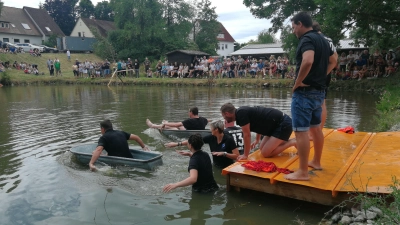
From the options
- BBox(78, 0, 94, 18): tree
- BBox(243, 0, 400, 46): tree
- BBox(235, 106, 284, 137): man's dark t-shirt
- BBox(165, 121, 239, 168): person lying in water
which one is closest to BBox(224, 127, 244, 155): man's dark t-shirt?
BBox(165, 121, 239, 168): person lying in water

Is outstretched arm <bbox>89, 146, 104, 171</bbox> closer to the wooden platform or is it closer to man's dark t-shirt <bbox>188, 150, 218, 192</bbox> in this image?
man's dark t-shirt <bbox>188, 150, 218, 192</bbox>

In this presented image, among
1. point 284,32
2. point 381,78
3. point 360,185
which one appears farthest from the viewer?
point 284,32

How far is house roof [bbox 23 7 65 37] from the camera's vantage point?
62603 millimetres

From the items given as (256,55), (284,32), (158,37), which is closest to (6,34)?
(158,37)

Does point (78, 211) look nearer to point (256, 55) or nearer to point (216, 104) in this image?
point (216, 104)

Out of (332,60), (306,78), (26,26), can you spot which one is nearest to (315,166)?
(306,78)

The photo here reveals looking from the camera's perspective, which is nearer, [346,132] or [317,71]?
[317,71]

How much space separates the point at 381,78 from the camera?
68.1 feet

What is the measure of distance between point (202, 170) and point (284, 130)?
66.8 inches

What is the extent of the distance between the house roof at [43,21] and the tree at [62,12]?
1051 centimetres

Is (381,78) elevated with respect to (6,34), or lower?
lower

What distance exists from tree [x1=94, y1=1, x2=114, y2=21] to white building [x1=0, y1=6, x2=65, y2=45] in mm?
14288

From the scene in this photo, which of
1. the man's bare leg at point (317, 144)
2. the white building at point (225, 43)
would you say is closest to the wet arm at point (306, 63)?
the man's bare leg at point (317, 144)

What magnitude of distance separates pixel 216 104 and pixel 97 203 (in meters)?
11.8
